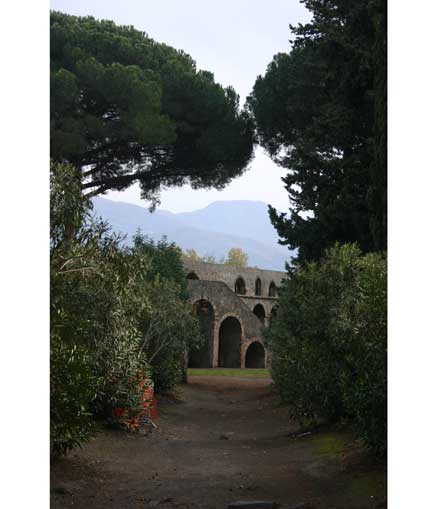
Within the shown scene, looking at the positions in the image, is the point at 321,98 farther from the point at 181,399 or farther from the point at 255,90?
the point at 181,399

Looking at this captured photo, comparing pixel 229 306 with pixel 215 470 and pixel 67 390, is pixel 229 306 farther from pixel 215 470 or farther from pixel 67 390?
pixel 67 390

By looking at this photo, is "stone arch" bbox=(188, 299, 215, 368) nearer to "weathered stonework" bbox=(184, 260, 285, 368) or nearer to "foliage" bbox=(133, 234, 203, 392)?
"weathered stonework" bbox=(184, 260, 285, 368)

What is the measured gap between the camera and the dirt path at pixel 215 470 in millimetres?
7320

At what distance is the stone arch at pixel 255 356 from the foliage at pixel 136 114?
28.0ft

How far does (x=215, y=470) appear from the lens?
923 cm

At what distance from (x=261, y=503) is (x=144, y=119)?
18.6m

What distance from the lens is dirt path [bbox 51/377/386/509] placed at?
732 cm

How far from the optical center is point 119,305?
1049 cm

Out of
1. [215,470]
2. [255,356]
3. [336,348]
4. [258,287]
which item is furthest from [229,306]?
[215,470]

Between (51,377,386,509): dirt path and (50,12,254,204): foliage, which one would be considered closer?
(51,377,386,509): dirt path

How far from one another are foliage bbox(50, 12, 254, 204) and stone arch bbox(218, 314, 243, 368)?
6.90 metres

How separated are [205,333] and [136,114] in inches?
423

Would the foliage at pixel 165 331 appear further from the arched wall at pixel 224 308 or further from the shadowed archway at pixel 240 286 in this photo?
the shadowed archway at pixel 240 286

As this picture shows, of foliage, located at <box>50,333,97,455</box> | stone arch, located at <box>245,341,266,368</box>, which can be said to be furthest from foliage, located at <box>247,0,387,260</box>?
stone arch, located at <box>245,341,266,368</box>
